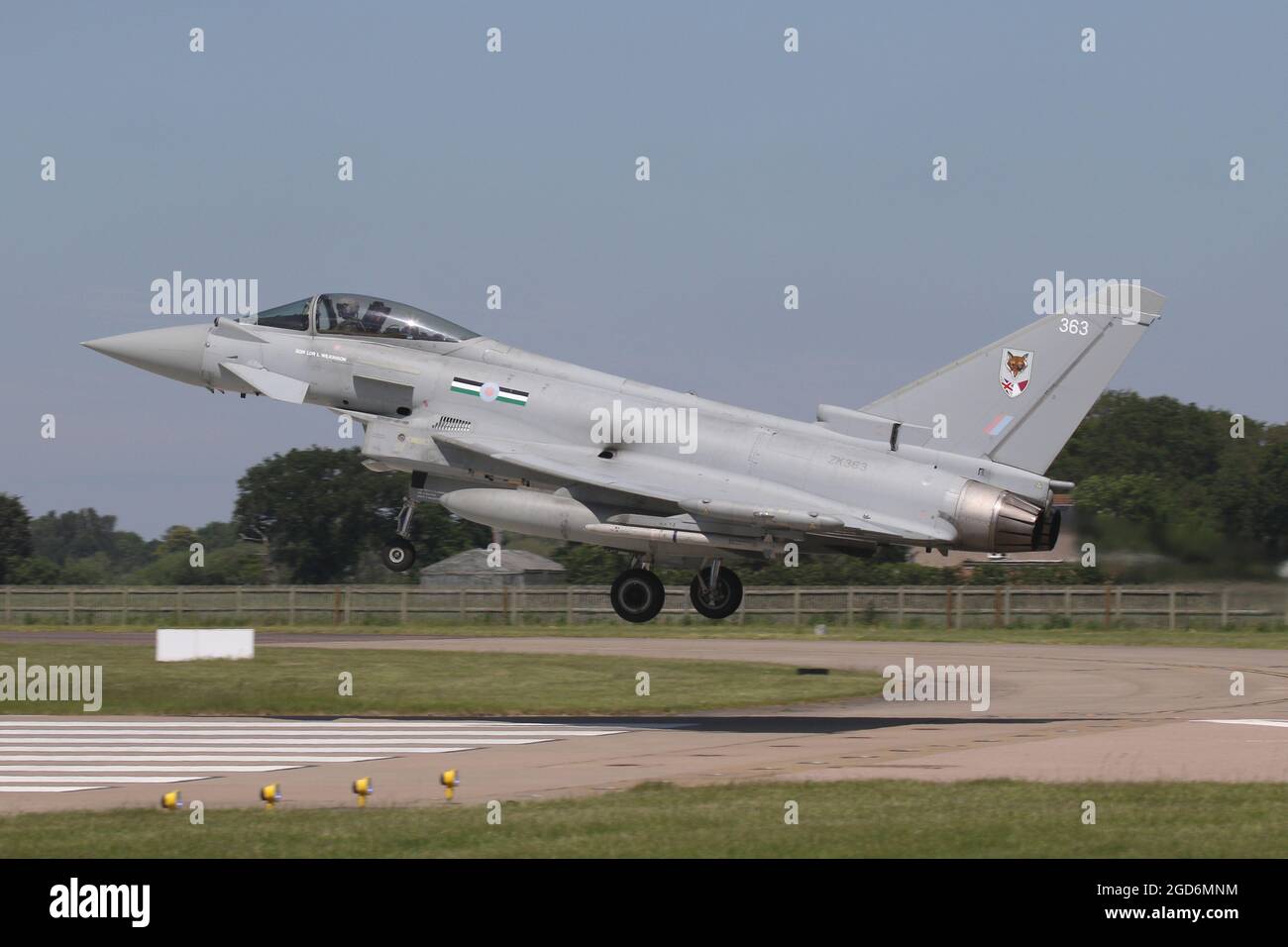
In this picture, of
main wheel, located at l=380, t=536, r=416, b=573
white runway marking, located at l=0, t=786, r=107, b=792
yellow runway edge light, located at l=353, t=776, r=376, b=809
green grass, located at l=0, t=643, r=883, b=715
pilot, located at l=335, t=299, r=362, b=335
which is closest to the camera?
yellow runway edge light, located at l=353, t=776, r=376, b=809

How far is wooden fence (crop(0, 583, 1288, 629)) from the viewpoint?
1756 inches

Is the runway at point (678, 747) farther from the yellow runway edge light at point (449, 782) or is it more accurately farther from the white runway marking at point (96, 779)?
the yellow runway edge light at point (449, 782)

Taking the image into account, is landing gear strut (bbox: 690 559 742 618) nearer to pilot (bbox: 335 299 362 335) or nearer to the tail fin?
the tail fin

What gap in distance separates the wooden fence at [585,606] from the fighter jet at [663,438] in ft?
68.5

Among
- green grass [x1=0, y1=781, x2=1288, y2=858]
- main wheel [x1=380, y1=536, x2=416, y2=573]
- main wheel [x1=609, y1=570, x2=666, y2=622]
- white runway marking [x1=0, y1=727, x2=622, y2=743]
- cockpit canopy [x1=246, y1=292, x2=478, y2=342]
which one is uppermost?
cockpit canopy [x1=246, y1=292, x2=478, y2=342]

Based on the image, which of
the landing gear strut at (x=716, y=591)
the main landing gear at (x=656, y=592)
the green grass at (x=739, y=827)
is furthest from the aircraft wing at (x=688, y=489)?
the green grass at (x=739, y=827)

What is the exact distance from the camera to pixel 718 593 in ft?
79.0

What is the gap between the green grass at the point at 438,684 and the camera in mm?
26672

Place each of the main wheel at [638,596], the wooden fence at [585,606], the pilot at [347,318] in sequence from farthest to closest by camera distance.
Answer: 1. the wooden fence at [585,606]
2. the pilot at [347,318]
3. the main wheel at [638,596]

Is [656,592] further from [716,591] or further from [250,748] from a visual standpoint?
[250,748]

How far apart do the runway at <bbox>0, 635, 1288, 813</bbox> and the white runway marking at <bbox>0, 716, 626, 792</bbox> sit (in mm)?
38

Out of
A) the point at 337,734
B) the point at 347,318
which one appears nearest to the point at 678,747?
the point at 337,734

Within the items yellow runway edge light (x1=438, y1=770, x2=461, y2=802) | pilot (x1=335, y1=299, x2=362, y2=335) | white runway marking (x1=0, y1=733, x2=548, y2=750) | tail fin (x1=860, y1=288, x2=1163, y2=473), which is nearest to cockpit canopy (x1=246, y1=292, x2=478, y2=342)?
pilot (x1=335, y1=299, x2=362, y2=335)
